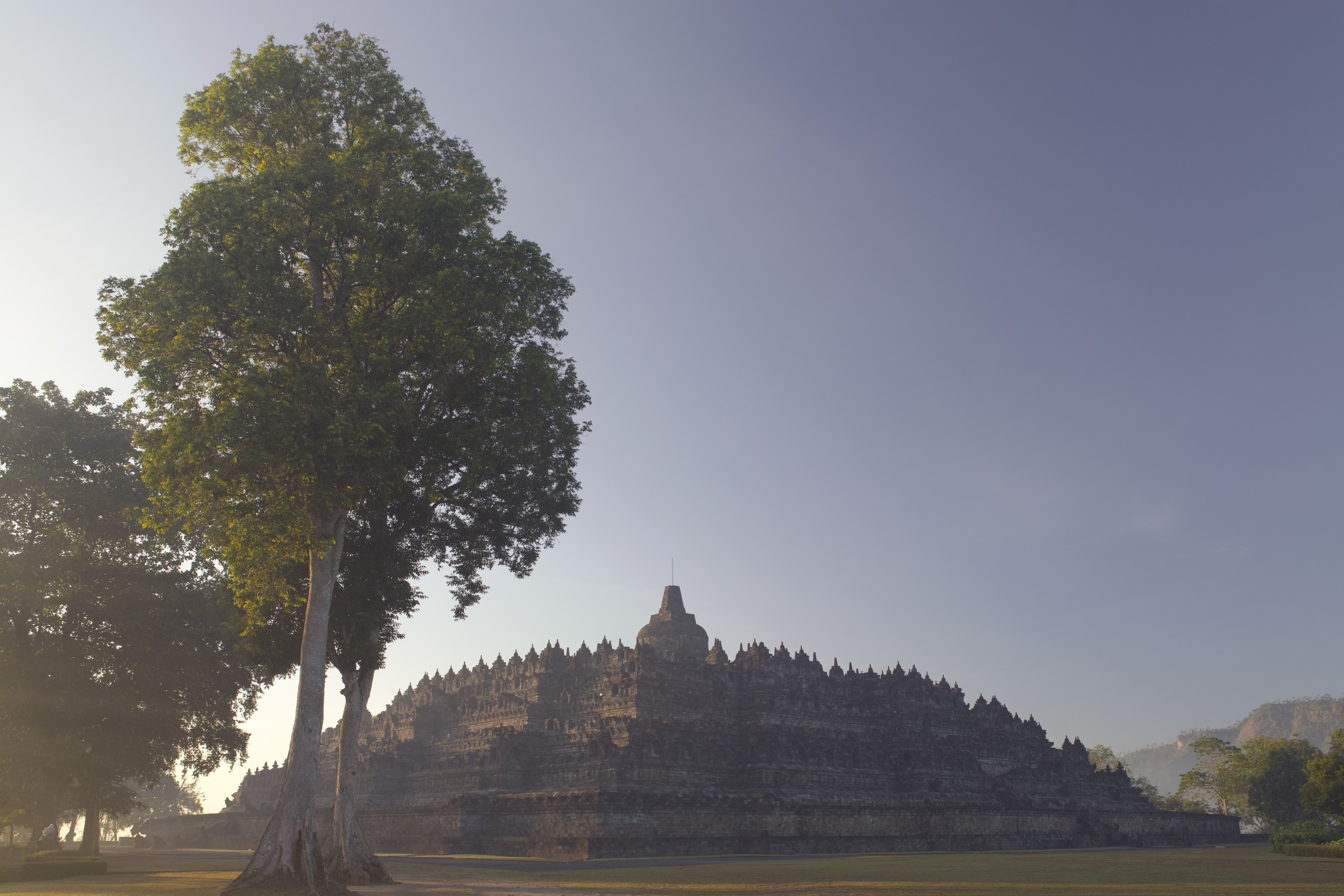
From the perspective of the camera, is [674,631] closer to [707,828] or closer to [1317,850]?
[707,828]

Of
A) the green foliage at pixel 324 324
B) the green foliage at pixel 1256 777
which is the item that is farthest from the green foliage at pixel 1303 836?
the green foliage at pixel 324 324

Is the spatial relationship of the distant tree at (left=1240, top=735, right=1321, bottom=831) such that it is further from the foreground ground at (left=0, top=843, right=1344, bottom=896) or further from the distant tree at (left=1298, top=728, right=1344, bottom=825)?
the foreground ground at (left=0, top=843, right=1344, bottom=896)

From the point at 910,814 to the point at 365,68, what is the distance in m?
43.0

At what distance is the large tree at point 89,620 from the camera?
36250mm

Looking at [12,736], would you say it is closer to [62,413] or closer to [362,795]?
[62,413]

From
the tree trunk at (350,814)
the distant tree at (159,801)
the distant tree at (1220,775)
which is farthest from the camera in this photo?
the distant tree at (159,801)

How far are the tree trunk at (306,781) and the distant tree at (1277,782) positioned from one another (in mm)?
74917

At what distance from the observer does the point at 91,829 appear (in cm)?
4072

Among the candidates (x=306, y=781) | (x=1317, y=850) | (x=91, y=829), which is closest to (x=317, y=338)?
(x=306, y=781)

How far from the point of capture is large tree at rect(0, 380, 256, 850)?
36.2 meters

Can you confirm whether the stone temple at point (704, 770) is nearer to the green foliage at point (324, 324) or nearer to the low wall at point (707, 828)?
the low wall at point (707, 828)

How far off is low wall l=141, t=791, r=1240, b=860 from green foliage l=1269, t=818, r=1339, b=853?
38.2 ft

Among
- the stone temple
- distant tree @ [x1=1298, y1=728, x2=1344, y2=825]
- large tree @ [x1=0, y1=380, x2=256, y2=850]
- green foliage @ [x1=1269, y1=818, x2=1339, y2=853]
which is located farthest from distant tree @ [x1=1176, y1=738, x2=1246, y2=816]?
large tree @ [x1=0, y1=380, x2=256, y2=850]

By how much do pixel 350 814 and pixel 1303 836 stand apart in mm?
41276
